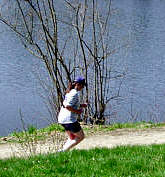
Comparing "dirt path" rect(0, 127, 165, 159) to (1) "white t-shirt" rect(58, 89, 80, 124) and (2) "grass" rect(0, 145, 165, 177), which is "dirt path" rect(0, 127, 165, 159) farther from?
(2) "grass" rect(0, 145, 165, 177)

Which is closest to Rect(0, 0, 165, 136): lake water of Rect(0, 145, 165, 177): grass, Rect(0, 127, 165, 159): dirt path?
Rect(0, 127, 165, 159): dirt path

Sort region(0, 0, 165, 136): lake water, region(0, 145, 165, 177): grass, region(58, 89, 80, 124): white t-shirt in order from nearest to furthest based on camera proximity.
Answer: region(0, 145, 165, 177): grass → region(58, 89, 80, 124): white t-shirt → region(0, 0, 165, 136): lake water

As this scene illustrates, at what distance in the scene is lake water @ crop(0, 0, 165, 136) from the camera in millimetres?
16125

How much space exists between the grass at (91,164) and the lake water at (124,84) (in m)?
8.44

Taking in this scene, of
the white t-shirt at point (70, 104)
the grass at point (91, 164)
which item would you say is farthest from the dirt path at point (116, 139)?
the grass at point (91, 164)

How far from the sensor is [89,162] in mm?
5930

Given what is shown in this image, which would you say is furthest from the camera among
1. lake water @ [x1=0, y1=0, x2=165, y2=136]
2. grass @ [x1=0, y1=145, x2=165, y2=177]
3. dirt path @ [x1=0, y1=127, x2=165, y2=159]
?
lake water @ [x1=0, y1=0, x2=165, y2=136]

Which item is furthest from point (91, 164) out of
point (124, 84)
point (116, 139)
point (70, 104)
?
point (124, 84)

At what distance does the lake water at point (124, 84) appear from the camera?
635 inches

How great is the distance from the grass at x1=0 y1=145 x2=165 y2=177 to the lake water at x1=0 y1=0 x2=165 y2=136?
8.44 metres

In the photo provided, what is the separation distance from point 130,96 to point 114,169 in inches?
494

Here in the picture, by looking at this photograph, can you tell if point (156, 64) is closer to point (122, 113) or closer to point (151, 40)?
point (151, 40)

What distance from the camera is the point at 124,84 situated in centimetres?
1892

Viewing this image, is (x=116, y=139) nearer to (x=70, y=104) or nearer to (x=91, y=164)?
(x=70, y=104)
